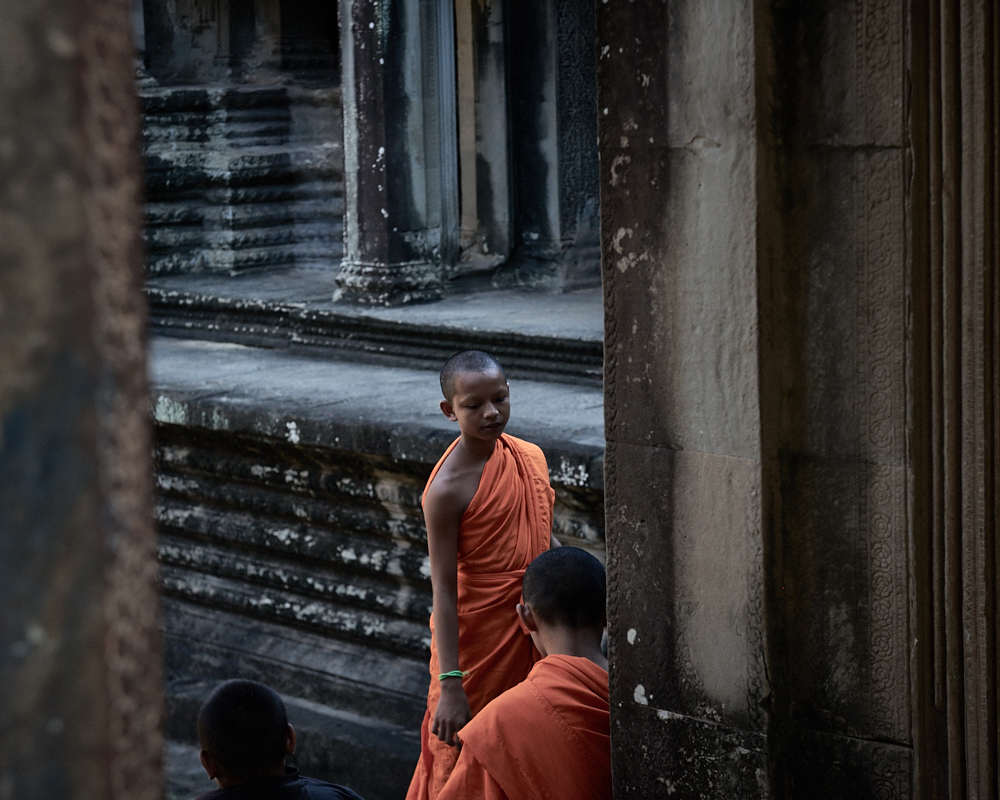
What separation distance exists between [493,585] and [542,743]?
731 millimetres

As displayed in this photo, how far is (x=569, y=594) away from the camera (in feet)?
8.68

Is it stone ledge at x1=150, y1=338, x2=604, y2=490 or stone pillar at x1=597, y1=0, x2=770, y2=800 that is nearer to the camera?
stone pillar at x1=597, y1=0, x2=770, y2=800

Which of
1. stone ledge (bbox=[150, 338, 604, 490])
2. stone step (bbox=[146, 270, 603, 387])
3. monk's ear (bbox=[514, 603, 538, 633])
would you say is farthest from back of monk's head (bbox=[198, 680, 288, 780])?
stone step (bbox=[146, 270, 603, 387])

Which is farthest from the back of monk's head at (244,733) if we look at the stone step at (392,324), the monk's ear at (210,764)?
the stone step at (392,324)

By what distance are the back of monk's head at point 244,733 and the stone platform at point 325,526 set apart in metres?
1.64

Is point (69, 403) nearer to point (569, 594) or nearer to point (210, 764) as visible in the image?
point (210, 764)

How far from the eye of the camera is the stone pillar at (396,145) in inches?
248

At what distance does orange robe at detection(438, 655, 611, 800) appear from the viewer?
2430 mm

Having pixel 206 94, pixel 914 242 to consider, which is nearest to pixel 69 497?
pixel 914 242

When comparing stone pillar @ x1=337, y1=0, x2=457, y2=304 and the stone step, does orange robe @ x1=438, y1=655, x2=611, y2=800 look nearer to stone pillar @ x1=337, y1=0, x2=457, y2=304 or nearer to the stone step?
the stone step

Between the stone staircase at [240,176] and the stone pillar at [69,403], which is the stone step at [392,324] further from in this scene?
the stone pillar at [69,403]

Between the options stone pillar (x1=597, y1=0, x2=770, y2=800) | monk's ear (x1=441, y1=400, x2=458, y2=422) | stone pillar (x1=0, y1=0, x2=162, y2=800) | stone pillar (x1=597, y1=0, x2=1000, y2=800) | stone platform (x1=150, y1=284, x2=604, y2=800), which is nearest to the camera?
stone pillar (x1=0, y1=0, x2=162, y2=800)

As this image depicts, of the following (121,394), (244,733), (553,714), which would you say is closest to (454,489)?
(553,714)

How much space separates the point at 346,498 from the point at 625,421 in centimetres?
246
